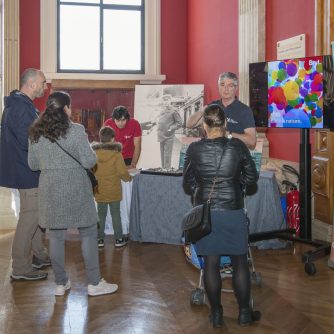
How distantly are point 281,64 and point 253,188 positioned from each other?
1.06 meters

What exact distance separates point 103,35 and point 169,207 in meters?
5.38

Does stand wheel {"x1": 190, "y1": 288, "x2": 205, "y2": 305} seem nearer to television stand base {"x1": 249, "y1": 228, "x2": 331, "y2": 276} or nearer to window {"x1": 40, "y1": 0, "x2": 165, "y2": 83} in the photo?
television stand base {"x1": 249, "y1": 228, "x2": 331, "y2": 276}

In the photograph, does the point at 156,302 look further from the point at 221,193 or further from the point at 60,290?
the point at 221,193

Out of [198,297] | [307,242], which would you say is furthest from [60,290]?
[307,242]

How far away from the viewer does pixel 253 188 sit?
448cm

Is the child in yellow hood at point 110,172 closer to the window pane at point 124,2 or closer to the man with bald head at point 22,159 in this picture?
the man with bald head at point 22,159

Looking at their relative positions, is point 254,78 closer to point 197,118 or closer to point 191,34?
point 197,118

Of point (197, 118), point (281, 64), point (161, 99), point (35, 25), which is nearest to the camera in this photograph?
point (197, 118)

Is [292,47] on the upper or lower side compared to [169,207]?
upper

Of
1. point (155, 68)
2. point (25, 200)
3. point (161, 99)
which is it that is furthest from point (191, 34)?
point (25, 200)

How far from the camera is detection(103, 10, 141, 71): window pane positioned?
9.42 m

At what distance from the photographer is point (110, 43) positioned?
31.0 feet

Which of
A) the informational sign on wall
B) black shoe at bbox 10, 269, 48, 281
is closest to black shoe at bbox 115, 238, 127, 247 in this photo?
black shoe at bbox 10, 269, 48, 281

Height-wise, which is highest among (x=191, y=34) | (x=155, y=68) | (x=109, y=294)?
(x=191, y=34)
